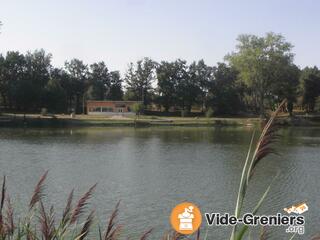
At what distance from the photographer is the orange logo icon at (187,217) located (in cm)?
306

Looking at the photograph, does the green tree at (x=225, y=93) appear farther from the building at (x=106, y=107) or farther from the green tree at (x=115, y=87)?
the green tree at (x=115, y=87)

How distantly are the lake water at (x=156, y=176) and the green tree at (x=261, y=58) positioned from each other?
3419 centimetres

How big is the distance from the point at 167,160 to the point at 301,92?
6057 cm

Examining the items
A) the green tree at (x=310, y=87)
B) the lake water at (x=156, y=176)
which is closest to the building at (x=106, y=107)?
the green tree at (x=310, y=87)

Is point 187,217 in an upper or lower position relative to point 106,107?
lower

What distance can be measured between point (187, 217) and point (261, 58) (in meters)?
75.2

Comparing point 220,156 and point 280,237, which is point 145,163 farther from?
point 280,237

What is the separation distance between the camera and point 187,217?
3.14m

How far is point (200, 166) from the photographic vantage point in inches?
1139

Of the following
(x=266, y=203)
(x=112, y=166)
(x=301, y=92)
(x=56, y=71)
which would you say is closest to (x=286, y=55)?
(x=301, y=92)

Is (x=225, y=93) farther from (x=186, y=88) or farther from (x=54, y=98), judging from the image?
(x=54, y=98)

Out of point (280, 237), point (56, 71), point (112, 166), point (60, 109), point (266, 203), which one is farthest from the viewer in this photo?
point (56, 71)

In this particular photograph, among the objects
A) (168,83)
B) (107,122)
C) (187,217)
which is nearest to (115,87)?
(168,83)

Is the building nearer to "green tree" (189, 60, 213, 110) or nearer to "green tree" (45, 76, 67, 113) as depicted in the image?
"green tree" (45, 76, 67, 113)
